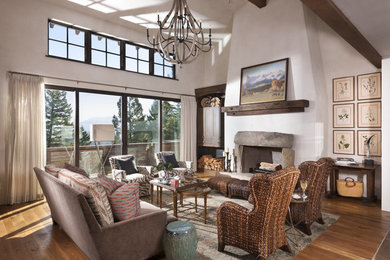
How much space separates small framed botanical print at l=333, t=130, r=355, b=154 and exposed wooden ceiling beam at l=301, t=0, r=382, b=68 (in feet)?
5.35

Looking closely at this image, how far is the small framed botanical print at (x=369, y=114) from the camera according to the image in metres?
4.56

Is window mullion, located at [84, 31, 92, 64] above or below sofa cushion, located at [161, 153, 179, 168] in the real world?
above

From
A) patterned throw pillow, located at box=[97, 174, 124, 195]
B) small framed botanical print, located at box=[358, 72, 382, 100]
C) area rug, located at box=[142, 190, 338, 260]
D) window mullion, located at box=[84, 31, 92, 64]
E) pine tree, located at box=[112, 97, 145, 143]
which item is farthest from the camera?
pine tree, located at box=[112, 97, 145, 143]

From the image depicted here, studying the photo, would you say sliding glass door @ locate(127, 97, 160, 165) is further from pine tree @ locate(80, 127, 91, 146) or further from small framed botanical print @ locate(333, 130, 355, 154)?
small framed botanical print @ locate(333, 130, 355, 154)

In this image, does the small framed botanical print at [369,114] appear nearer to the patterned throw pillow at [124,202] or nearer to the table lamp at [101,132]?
the patterned throw pillow at [124,202]

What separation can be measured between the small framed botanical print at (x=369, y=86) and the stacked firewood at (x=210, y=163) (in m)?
3.91

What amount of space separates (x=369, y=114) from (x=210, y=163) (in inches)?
168

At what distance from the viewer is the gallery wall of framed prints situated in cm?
458

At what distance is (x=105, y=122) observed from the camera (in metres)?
5.75

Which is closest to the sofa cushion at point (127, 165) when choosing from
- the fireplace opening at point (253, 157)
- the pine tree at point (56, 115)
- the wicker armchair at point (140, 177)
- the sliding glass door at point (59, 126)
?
the wicker armchair at point (140, 177)

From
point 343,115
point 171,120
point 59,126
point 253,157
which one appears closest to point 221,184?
point 253,157

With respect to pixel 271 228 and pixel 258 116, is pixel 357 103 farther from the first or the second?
pixel 271 228

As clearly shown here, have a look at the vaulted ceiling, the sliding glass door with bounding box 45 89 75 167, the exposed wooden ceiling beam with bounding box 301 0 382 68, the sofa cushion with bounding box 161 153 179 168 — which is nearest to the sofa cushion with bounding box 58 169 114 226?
the exposed wooden ceiling beam with bounding box 301 0 382 68

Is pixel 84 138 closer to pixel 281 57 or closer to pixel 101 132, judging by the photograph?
pixel 101 132
